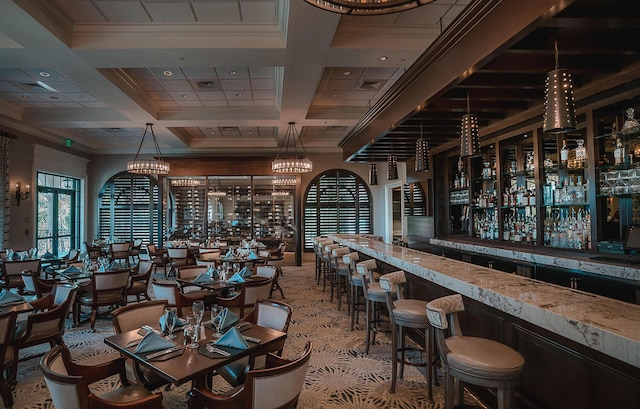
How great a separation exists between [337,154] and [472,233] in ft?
21.1

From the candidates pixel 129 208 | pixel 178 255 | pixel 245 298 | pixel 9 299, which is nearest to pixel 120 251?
pixel 178 255

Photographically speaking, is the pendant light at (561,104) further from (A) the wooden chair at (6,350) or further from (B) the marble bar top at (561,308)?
(A) the wooden chair at (6,350)

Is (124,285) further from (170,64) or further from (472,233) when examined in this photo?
(472,233)

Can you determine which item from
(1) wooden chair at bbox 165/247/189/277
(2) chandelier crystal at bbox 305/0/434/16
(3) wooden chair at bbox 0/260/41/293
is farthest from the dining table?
(1) wooden chair at bbox 165/247/189/277

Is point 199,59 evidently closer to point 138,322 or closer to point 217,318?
point 138,322

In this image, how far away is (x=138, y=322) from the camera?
3113 millimetres

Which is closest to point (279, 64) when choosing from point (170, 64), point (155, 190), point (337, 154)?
point (170, 64)

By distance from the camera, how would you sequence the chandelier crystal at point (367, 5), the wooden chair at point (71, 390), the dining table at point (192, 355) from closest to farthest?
1. the wooden chair at point (71, 390)
2. the dining table at point (192, 355)
3. the chandelier crystal at point (367, 5)

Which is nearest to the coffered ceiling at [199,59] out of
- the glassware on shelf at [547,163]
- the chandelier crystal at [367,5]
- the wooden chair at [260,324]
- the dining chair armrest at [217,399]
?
the chandelier crystal at [367,5]

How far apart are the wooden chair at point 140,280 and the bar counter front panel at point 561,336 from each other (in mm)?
5047

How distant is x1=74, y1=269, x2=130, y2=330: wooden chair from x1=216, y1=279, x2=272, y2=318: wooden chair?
216 centimetres

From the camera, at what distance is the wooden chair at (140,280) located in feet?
19.5

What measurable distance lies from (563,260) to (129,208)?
11916 mm

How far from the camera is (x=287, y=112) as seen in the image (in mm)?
7586
